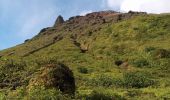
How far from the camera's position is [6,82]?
4162 cm

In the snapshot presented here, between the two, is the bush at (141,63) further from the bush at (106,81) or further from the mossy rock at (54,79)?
the mossy rock at (54,79)

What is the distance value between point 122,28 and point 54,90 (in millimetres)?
84393

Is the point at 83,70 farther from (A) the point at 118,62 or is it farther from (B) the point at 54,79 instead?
(B) the point at 54,79

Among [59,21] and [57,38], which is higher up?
[59,21]

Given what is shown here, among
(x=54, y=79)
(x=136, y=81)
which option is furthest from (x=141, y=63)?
(x=54, y=79)

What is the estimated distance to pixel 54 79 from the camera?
116 feet

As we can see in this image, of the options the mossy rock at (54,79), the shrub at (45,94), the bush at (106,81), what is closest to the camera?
the shrub at (45,94)

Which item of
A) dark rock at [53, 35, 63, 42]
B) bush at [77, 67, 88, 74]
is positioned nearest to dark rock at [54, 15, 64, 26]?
dark rock at [53, 35, 63, 42]

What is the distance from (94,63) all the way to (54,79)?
4283 centimetres

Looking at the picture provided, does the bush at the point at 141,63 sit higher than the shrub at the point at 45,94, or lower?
higher

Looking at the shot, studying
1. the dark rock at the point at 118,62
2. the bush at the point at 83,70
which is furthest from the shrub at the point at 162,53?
the bush at the point at 83,70

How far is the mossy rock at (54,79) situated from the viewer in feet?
115

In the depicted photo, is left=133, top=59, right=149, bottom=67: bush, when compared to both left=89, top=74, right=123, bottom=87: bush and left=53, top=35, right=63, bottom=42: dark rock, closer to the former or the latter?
left=89, top=74, right=123, bottom=87: bush

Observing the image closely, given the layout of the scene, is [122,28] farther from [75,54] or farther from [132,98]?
[132,98]
